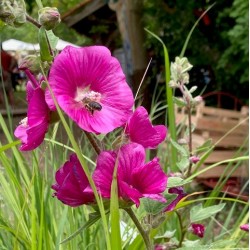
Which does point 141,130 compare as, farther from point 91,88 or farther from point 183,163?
point 183,163

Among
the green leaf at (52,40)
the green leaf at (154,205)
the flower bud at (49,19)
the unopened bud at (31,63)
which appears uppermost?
the flower bud at (49,19)

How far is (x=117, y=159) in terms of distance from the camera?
1.60 feet

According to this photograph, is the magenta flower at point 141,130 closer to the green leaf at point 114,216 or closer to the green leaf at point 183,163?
the green leaf at point 114,216

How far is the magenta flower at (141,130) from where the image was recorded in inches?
21.2

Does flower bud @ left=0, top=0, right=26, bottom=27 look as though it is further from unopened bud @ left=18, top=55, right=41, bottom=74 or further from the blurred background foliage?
the blurred background foliage

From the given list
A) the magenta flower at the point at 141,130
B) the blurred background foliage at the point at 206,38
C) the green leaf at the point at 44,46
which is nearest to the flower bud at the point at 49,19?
the green leaf at the point at 44,46

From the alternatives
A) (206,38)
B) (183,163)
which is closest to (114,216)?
(183,163)

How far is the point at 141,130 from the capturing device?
0.54m

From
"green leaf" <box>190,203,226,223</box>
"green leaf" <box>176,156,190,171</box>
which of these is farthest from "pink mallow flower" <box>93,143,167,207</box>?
"green leaf" <box>176,156,190,171</box>

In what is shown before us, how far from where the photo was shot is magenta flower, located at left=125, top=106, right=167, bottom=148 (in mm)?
539

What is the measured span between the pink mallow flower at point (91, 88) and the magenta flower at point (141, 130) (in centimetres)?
3

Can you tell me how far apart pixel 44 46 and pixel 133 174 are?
13 centimetres

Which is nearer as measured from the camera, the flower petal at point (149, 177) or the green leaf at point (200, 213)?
the flower petal at point (149, 177)

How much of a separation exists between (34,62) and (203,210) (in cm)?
39
